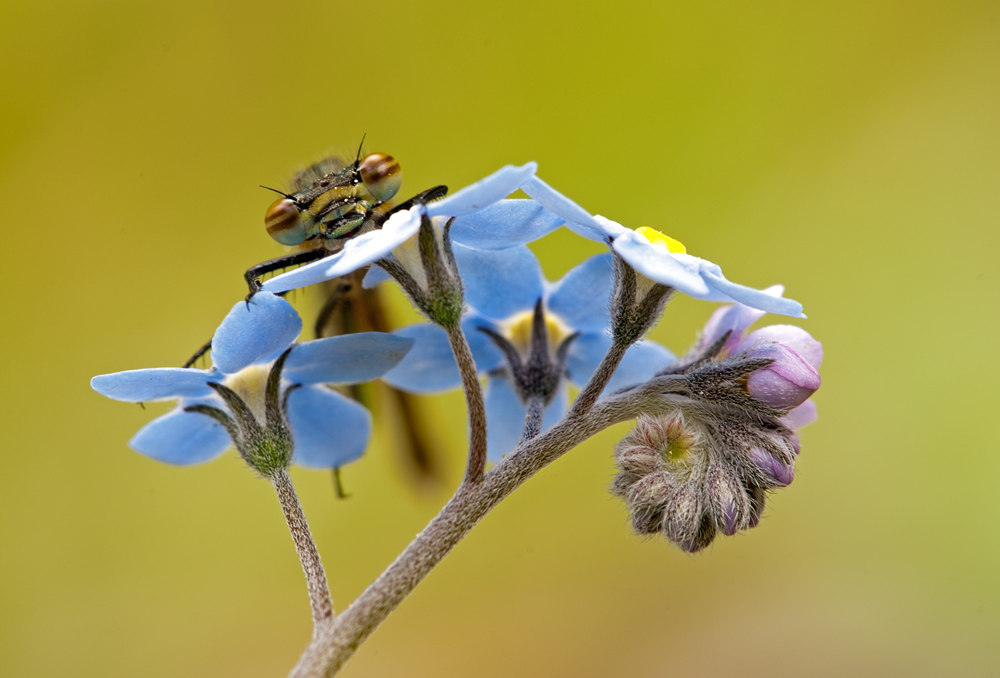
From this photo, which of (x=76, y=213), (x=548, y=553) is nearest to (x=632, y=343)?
(x=548, y=553)

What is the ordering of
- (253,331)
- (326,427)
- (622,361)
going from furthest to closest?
1. (622,361)
2. (326,427)
3. (253,331)

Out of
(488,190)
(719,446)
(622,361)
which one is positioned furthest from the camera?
(622,361)

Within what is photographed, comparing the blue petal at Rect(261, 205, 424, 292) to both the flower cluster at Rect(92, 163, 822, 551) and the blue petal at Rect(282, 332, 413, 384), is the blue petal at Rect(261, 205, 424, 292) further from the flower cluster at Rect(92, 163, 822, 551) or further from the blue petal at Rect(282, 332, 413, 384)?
the blue petal at Rect(282, 332, 413, 384)

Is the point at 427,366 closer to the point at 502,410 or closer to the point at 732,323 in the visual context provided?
the point at 502,410

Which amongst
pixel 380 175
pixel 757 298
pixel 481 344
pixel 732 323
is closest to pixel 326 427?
pixel 481 344

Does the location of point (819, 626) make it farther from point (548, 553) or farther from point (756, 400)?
point (756, 400)
